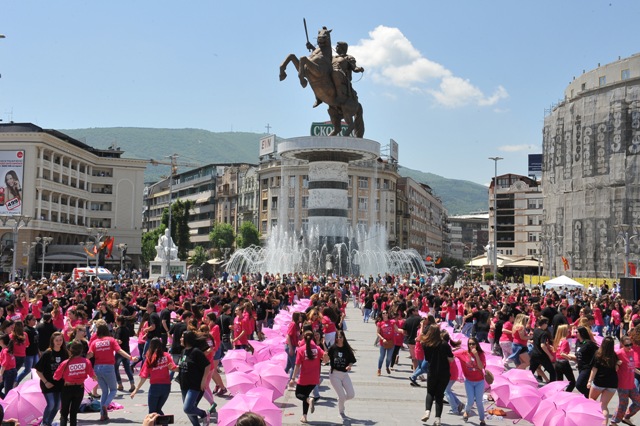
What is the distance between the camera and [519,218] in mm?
119688

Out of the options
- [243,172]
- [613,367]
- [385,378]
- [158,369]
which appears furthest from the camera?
[243,172]

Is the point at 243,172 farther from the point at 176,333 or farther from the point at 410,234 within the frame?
the point at 176,333

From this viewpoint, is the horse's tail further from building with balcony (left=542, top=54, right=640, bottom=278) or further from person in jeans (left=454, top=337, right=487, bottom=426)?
person in jeans (left=454, top=337, right=487, bottom=426)

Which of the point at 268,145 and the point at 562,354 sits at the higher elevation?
the point at 268,145

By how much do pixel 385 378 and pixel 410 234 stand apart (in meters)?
100

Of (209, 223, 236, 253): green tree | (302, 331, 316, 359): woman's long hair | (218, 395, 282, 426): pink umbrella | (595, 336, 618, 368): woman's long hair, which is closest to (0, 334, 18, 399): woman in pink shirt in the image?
(218, 395, 282, 426): pink umbrella

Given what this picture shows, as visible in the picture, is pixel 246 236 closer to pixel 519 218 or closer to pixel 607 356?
pixel 519 218

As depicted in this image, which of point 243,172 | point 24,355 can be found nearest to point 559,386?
point 24,355

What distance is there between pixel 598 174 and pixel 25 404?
58.7 metres

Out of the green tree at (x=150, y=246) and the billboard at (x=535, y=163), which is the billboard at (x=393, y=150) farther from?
the green tree at (x=150, y=246)

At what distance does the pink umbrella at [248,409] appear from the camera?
8.48 metres

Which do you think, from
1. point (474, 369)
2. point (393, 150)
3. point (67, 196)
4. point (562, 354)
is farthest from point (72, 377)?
point (393, 150)

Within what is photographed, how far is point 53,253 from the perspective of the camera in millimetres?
75000

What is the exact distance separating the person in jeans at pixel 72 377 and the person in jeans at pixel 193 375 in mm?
1398
